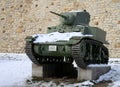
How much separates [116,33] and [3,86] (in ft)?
22.2

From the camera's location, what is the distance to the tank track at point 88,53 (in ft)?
27.5

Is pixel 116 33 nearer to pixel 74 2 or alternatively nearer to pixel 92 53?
pixel 74 2

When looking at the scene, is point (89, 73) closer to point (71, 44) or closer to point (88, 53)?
point (88, 53)

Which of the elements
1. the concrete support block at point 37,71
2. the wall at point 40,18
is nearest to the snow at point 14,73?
the concrete support block at point 37,71

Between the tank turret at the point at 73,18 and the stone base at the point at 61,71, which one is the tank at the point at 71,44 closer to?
the tank turret at the point at 73,18

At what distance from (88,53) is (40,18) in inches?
309

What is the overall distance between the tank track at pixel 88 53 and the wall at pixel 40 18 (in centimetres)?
459

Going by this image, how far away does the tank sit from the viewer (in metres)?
8.53

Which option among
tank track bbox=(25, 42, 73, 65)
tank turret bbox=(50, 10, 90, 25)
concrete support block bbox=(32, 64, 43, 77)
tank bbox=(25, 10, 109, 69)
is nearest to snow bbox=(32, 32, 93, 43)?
tank bbox=(25, 10, 109, 69)

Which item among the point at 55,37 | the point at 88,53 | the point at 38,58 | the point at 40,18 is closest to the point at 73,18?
the point at 55,37

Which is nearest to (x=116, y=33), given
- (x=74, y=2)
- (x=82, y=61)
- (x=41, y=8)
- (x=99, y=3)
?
(x=99, y=3)

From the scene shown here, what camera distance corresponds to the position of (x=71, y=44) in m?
8.50

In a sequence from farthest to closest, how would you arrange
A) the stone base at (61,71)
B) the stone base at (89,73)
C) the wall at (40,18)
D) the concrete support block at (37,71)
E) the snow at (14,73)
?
the wall at (40,18), the stone base at (61,71), the concrete support block at (37,71), the snow at (14,73), the stone base at (89,73)

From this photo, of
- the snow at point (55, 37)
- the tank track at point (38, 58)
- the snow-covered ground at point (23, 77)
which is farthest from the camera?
the tank track at point (38, 58)
